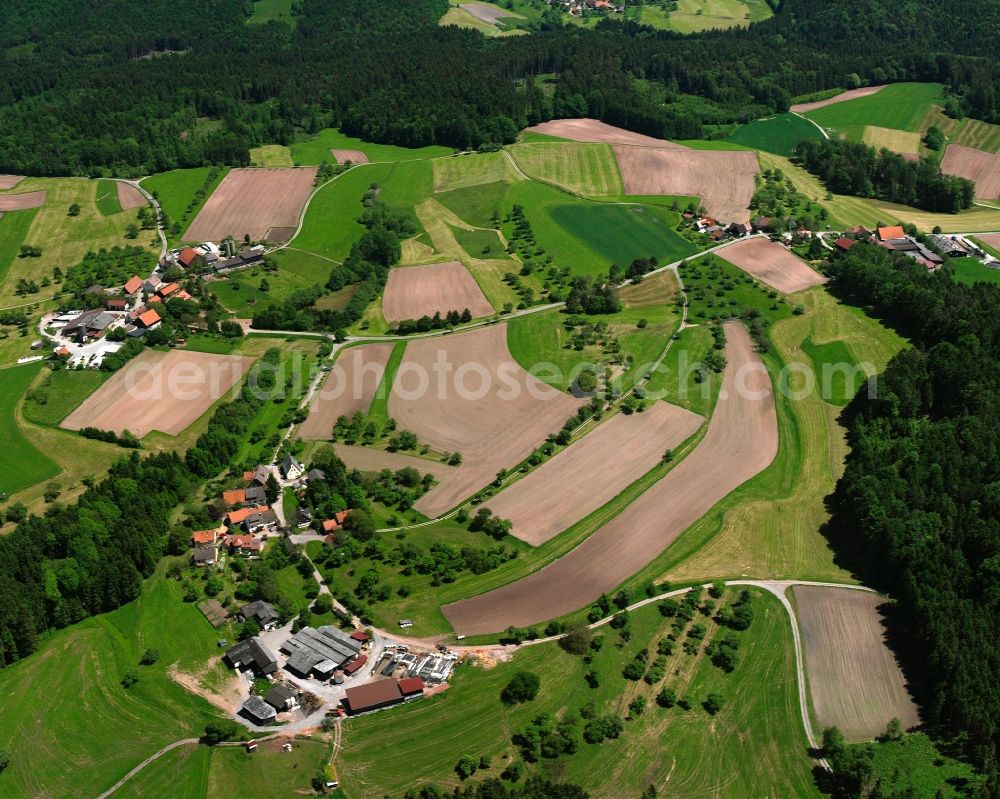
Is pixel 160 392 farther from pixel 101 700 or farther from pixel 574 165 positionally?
pixel 574 165

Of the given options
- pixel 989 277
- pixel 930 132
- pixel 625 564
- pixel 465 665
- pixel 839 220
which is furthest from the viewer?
pixel 930 132

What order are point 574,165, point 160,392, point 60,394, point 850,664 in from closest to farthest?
point 850,664
point 160,392
point 60,394
point 574,165

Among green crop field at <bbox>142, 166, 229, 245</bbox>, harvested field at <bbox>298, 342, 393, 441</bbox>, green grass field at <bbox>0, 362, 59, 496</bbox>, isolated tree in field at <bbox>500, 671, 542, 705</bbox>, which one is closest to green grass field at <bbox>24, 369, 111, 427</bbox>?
green grass field at <bbox>0, 362, 59, 496</bbox>

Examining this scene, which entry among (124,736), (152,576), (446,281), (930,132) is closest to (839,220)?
(930,132)

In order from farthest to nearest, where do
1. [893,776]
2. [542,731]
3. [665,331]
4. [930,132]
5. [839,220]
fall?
[930,132], [839,220], [665,331], [542,731], [893,776]

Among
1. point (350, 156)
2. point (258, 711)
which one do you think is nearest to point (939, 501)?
point (258, 711)

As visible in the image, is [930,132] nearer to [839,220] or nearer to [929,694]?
[839,220]
